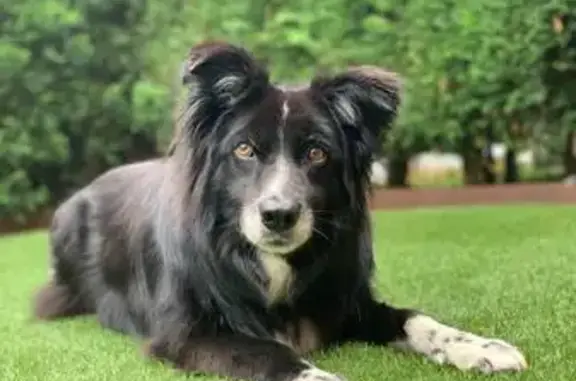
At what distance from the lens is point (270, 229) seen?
2604mm

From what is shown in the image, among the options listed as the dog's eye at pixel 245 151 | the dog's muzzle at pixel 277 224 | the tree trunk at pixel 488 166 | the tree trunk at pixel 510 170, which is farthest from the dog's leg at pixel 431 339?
the tree trunk at pixel 510 170

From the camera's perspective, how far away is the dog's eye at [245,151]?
271 centimetres

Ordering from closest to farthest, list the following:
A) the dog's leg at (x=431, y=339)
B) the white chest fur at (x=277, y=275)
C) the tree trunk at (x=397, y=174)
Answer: the dog's leg at (x=431, y=339) < the white chest fur at (x=277, y=275) < the tree trunk at (x=397, y=174)

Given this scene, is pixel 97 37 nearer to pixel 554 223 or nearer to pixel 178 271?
pixel 554 223

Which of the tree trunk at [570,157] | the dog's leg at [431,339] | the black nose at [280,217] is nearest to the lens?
the dog's leg at [431,339]

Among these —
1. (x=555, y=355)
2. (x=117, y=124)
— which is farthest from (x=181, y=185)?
(x=117, y=124)

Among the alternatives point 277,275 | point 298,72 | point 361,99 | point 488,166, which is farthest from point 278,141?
point 488,166

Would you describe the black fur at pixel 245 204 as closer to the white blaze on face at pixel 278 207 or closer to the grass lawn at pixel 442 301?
the white blaze on face at pixel 278 207

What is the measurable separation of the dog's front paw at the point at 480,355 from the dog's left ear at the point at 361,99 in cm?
64

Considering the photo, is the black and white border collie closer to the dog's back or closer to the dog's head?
the dog's head

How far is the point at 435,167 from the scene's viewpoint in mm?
10297

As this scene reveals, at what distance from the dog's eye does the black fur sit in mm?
19

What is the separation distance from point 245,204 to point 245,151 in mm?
160

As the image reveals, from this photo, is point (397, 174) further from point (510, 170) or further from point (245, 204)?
point (245, 204)
